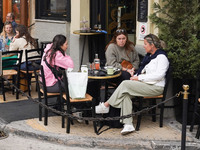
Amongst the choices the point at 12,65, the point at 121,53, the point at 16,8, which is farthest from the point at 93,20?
the point at 16,8

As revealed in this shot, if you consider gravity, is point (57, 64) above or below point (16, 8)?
below

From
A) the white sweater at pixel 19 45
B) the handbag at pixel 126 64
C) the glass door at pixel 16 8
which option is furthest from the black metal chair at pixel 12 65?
the glass door at pixel 16 8

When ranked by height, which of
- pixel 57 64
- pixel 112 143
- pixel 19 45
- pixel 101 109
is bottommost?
pixel 112 143

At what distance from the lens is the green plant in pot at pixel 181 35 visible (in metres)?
7.04

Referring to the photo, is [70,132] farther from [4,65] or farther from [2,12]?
[2,12]

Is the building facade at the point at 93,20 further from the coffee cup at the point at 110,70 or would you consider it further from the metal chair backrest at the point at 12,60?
the coffee cup at the point at 110,70

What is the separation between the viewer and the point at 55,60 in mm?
7105

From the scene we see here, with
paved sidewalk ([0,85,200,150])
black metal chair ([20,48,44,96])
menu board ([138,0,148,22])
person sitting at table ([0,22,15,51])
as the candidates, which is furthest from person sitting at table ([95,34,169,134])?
person sitting at table ([0,22,15,51])

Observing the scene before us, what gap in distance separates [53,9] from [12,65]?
3127mm

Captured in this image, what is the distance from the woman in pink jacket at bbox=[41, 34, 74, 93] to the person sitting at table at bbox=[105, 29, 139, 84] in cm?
98

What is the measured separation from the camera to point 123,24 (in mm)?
10633

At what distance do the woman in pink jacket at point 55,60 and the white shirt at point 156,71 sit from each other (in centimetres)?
120

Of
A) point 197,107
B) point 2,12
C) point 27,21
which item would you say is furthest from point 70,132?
point 2,12

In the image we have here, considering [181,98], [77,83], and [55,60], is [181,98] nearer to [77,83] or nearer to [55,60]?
[77,83]
